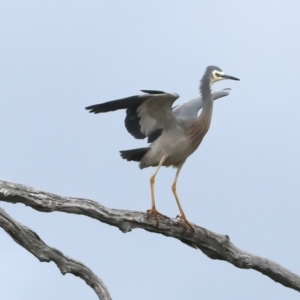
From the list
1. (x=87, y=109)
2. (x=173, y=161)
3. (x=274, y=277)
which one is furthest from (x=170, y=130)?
(x=274, y=277)

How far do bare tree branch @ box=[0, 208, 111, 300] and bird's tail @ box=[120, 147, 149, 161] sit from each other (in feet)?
9.08

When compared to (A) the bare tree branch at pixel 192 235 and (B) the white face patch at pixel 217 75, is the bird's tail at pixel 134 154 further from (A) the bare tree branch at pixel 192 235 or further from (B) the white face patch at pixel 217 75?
(A) the bare tree branch at pixel 192 235

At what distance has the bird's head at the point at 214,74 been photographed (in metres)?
Result: 10.8

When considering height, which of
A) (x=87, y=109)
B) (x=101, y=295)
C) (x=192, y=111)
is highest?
(x=192, y=111)

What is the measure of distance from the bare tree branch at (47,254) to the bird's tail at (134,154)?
277 centimetres

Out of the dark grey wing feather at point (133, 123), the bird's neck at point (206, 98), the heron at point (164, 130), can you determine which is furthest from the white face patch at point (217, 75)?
the dark grey wing feather at point (133, 123)

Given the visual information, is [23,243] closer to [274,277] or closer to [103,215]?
[103,215]

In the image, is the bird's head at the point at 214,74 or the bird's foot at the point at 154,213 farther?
the bird's head at the point at 214,74

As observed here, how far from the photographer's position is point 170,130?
33.7ft

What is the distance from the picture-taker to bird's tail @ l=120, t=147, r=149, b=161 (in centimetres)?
1020

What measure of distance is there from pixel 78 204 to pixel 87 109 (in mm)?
1745

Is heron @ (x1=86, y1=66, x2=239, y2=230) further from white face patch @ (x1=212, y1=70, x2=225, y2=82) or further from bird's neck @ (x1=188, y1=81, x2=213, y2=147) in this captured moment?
white face patch @ (x1=212, y1=70, x2=225, y2=82)

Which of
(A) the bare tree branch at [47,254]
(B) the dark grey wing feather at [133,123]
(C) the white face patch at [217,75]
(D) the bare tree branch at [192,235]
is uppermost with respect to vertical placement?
(C) the white face patch at [217,75]

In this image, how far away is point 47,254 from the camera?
7504mm
